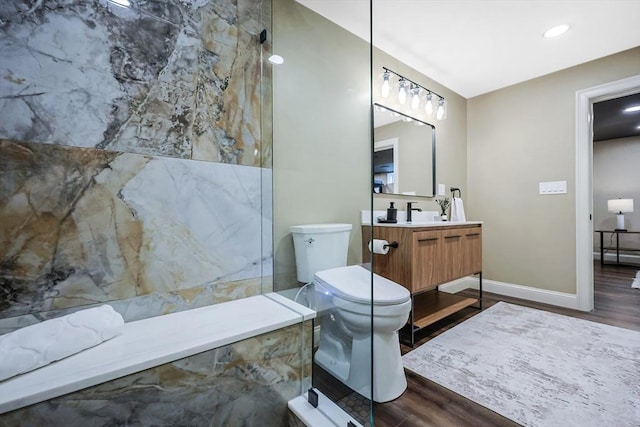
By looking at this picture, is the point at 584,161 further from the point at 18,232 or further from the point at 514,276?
the point at 18,232

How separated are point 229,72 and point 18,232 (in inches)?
45.3

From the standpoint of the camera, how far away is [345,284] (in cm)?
146

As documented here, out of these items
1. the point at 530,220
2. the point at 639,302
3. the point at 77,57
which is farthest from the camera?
the point at 530,220

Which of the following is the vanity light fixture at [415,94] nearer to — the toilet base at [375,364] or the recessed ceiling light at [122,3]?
the recessed ceiling light at [122,3]

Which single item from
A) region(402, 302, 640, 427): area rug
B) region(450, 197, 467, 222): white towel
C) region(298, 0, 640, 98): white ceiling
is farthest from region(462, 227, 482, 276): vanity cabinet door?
region(298, 0, 640, 98): white ceiling

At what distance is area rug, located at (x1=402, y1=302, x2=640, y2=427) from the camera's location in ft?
4.09

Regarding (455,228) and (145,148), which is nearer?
(145,148)

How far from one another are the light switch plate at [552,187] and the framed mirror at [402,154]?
108 cm

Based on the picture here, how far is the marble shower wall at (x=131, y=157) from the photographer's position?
3.30 feet

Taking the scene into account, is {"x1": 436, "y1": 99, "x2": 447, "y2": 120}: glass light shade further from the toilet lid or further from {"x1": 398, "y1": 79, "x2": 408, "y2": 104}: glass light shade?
the toilet lid

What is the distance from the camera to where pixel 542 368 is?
1.58 m

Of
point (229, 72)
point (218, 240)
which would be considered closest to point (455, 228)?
point (218, 240)

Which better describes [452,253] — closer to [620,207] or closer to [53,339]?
[53,339]

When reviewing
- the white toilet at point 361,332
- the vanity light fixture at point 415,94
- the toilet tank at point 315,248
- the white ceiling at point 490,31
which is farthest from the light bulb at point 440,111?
the white toilet at point 361,332
